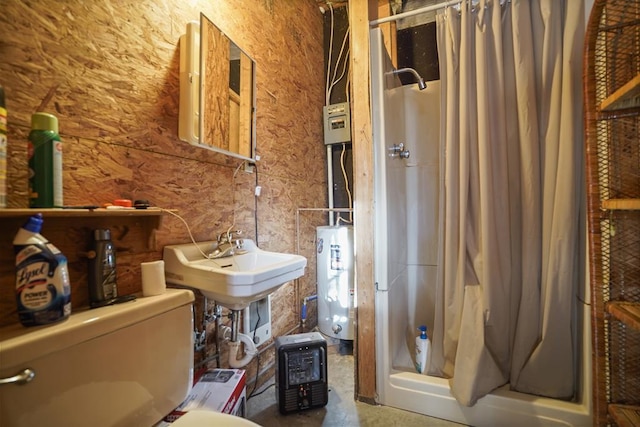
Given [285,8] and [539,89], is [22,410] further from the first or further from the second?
[285,8]

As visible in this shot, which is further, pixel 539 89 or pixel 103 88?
pixel 539 89

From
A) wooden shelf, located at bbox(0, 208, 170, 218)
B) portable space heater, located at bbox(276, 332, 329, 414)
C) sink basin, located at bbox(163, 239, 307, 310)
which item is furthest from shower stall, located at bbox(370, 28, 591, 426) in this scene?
wooden shelf, located at bbox(0, 208, 170, 218)

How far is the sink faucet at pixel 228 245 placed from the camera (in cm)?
122

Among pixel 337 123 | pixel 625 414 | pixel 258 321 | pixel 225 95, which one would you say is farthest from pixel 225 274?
pixel 337 123

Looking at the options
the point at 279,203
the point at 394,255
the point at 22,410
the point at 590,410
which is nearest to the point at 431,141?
the point at 394,255

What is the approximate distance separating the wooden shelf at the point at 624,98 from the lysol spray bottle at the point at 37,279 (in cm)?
167

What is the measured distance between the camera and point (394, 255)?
1548 millimetres

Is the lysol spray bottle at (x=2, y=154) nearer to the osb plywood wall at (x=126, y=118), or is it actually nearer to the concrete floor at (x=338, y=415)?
the osb plywood wall at (x=126, y=118)

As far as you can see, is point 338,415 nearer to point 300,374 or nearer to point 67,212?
point 300,374

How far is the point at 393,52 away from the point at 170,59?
57.8 inches

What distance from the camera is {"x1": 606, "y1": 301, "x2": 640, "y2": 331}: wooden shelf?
0.82 m

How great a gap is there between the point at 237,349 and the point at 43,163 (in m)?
1.06

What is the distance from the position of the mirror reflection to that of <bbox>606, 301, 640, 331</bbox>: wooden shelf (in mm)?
1636

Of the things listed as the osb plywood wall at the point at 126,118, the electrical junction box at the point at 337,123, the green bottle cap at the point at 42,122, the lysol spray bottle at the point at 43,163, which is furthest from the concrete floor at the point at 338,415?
the electrical junction box at the point at 337,123
